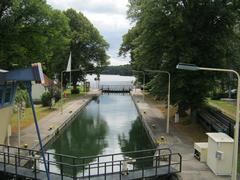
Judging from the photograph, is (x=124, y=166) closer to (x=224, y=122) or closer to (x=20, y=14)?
(x=224, y=122)

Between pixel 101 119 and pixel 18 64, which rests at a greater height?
pixel 18 64

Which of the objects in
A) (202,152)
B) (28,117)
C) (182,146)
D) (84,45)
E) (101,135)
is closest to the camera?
(202,152)

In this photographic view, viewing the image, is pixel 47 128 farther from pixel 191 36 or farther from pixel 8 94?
pixel 191 36

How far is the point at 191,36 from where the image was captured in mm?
28453

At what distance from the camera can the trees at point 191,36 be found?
2753 centimetres

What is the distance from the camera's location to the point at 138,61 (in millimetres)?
32969

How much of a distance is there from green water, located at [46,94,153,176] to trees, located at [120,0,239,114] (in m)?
5.25

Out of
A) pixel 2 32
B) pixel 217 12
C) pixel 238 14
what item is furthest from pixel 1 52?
pixel 238 14

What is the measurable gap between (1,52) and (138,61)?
12881 mm

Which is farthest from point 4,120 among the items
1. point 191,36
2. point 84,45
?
point 84,45

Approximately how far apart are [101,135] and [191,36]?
11413mm

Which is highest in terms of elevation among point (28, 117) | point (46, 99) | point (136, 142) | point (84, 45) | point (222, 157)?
point (84, 45)

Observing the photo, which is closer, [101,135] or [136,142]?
[136,142]

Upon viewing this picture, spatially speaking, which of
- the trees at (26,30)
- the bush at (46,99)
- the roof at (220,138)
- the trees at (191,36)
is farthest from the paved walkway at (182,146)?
the bush at (46,99)
